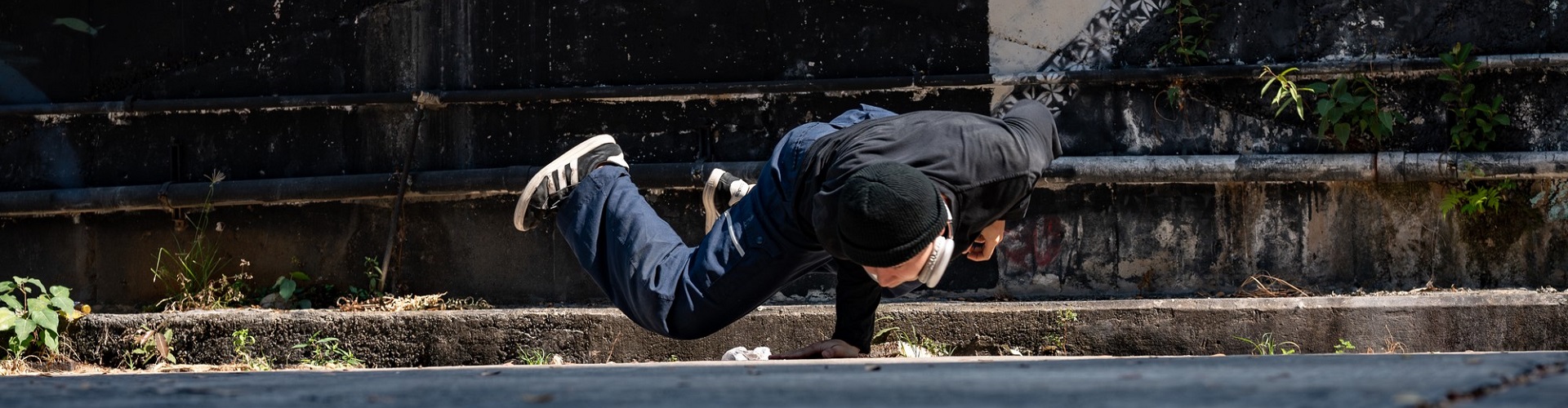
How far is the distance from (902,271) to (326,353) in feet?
9.02

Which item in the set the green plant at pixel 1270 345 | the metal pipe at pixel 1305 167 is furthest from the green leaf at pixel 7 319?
the green plant at pixel 1270 345

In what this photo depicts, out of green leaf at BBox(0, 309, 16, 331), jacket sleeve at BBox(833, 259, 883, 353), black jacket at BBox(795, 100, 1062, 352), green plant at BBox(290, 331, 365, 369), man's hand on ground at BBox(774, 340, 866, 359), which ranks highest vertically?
black jacket at BBox(795, 100, 1062, 352)

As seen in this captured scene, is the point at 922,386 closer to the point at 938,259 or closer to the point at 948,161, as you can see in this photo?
the point at 938,259

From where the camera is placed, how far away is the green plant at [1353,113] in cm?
452

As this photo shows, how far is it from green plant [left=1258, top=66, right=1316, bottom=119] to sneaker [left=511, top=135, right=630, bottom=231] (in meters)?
2.51

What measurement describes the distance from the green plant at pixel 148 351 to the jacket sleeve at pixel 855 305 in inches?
111

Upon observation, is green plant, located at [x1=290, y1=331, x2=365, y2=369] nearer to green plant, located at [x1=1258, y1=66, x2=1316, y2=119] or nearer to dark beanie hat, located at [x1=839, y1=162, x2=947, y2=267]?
dark beanie hat, located at [x1=839, y1=162, x2=947, y2=267]

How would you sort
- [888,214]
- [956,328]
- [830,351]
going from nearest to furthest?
[888,214] < [830,351] < [956,328]

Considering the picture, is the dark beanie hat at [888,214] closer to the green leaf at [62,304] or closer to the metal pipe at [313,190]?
the metal pipe at [313,190]

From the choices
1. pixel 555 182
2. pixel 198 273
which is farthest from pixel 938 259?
pixel 198 273

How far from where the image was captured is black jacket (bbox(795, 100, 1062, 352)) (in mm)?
2807

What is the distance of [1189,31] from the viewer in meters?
4.73

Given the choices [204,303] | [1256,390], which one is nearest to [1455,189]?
[1256,390]

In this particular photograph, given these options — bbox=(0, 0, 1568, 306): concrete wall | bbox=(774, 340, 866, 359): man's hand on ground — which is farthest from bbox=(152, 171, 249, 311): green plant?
bbox=(774, 340, 866, 359): man's hand on ground
